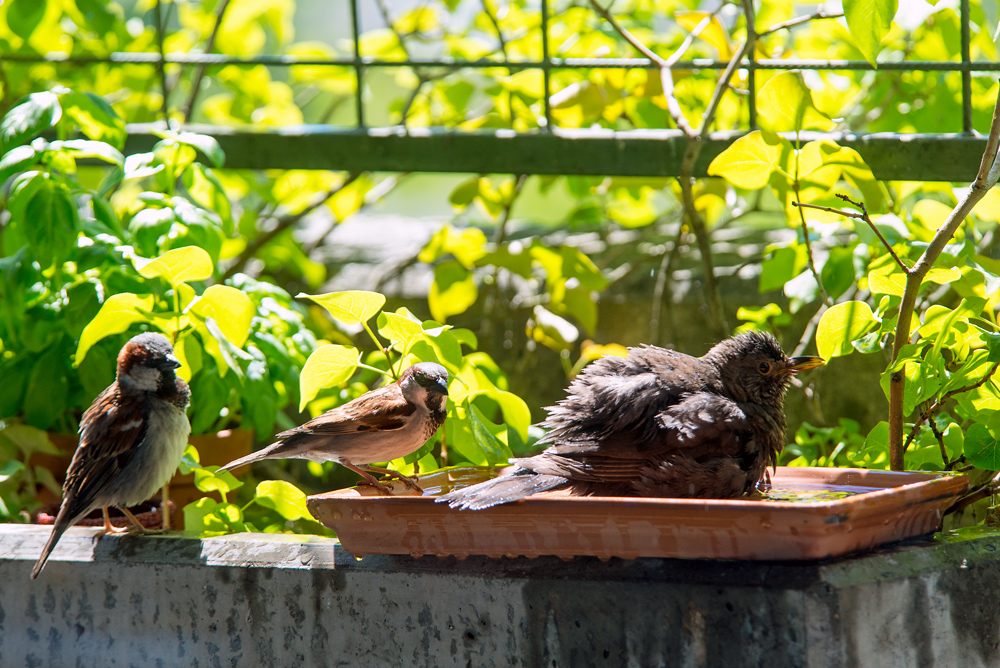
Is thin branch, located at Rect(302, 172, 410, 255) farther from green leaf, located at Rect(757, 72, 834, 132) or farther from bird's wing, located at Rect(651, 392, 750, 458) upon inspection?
bird's wing, located at Rect(651, 392, 750, 458)

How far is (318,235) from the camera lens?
4391 millimetres

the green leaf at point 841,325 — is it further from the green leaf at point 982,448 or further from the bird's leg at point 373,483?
the bird's leg at point 373,483

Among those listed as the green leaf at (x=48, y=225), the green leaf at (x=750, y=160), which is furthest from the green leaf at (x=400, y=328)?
the green leaf at (x=48, y=225)

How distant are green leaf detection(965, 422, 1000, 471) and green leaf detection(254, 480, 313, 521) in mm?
1548

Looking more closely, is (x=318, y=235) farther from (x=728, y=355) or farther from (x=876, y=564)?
(x=876, y=564)

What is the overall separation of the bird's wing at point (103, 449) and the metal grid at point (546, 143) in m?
1.14

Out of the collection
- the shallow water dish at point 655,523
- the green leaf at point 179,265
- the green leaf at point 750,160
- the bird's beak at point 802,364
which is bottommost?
the shallow water dish at point 655,523

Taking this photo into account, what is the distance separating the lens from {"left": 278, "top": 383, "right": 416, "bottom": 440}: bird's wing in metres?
2.09

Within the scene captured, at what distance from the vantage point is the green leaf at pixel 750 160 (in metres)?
2.11

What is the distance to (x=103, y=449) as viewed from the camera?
213 cm

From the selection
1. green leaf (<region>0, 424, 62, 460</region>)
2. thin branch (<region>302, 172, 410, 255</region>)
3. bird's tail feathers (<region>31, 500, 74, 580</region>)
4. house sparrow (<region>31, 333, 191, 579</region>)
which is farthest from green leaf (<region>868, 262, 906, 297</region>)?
thin branch (<region>302, 172, 410, 255</region>)

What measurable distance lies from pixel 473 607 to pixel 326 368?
2.25ft

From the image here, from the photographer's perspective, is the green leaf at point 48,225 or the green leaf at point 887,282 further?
the green leaf at point 48,225

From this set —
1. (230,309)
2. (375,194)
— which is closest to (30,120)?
(230,309)
